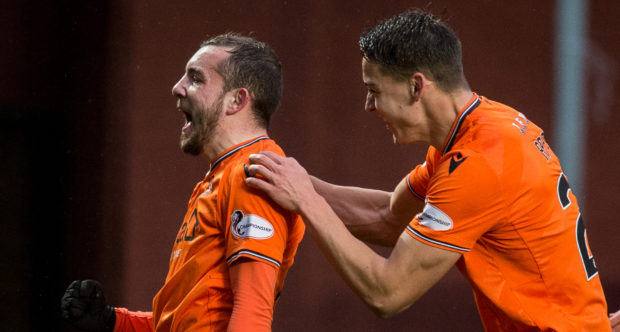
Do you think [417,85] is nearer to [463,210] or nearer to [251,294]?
[463,210]

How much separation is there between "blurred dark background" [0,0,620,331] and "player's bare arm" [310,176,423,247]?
0.68 metres

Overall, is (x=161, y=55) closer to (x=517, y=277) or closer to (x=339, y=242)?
(x=339, y=242)

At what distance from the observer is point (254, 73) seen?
1.58 meters

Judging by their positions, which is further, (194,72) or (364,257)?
(194,72)

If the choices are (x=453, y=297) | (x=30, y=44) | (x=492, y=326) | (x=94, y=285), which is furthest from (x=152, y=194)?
(x=492, y=326)

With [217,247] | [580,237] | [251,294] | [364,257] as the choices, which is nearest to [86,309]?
[217,247]

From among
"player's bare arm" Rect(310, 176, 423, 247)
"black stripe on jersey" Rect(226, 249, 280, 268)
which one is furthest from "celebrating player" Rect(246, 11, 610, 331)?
"player's bare arm" Rect(310, 176, 423, 247)

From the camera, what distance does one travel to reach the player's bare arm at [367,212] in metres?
1.91

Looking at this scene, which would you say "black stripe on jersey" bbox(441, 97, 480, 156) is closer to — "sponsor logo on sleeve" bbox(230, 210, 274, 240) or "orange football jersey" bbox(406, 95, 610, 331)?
"orange football jersey" bbox(406, 95, 610, 331)

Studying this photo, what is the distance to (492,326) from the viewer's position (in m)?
1.54

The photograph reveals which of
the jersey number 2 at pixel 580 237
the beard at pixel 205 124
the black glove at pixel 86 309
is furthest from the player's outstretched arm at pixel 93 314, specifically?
the jersey number 2 at pixel 580 237

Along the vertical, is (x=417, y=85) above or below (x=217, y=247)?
above

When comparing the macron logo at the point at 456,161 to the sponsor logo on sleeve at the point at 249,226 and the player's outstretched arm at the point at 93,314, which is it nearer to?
the sponsor logo on sleeve at the point at 249,226

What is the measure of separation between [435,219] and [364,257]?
16 cm
